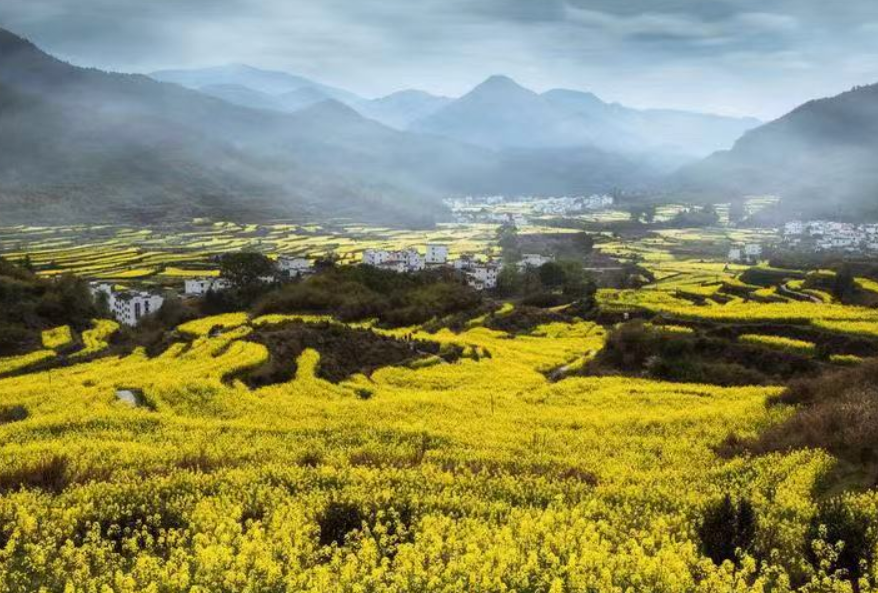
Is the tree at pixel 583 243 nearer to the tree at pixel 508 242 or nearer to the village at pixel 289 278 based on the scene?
the village at pixel 289 278

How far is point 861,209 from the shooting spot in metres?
152

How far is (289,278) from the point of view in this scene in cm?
6381

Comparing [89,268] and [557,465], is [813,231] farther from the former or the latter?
[557,465]

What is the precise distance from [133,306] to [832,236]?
4166 inches

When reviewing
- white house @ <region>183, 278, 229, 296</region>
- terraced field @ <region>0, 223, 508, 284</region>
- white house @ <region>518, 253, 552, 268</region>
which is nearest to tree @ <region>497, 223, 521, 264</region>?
white house @ <region>518, 253, 552, 268</region>

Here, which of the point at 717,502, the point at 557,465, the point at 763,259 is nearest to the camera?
the point at 717,502

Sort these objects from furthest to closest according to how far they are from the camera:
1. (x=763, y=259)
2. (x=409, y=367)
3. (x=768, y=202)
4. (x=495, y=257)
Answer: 1. (x=768, y=202)
2. (x=495, y=257)
3. (x=763, y=259)
4. (x=409, y=367)

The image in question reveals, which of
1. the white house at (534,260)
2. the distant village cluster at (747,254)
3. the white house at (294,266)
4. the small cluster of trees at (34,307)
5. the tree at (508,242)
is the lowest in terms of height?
the distant village cluster at (747,254)

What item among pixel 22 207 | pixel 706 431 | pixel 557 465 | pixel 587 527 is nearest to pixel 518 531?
pixel 587 527

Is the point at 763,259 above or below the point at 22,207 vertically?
below

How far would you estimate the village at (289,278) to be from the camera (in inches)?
2432

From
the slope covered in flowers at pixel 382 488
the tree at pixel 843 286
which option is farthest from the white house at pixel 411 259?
the slope covered in flowers at pixel 382 488

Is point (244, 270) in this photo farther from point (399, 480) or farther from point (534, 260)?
point (399, 480)

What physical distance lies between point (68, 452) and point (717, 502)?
Result: 12.9 metres
